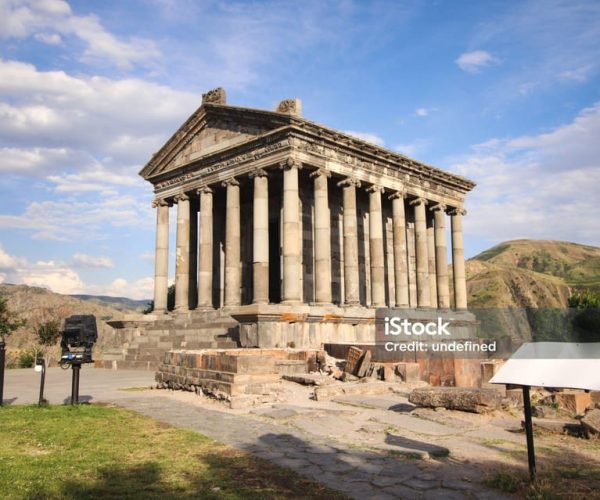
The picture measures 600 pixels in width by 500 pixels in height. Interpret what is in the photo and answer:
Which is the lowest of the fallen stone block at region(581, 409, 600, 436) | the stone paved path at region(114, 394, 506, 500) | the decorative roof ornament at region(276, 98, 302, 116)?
the stone paved path at region(114, 394, 506, 500)

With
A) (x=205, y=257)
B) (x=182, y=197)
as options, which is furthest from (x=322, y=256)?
(x=182, y=197)

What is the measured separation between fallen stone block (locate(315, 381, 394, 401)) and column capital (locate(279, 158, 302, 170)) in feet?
38.0

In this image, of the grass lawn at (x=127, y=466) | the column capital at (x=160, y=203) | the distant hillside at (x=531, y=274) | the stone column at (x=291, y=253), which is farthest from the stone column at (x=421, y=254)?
the distant hillside at (x=531, y=274)

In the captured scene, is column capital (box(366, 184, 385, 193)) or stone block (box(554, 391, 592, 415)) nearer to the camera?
stone block (box(554, 391, 592, 415))

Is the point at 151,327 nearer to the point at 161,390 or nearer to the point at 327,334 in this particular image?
the point at 327,334

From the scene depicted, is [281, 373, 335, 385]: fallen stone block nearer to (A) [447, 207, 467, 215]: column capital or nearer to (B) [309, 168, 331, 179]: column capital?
(B) [309, 168, 331, 179]: column capital

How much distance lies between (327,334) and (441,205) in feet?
43.8

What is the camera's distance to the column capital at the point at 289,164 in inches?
869

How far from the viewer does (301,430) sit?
27.7ft

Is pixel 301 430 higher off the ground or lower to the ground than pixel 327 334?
lower

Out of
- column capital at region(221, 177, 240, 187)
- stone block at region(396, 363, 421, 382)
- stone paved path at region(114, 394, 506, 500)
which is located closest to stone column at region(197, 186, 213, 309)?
column capital at region(221, 177, 240, 187)

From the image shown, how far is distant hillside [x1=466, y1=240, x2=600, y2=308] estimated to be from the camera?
309 feet

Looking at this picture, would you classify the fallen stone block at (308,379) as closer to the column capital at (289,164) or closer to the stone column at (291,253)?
the stone column at (291,253)

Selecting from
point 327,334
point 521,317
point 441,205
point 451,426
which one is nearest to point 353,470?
point 451,426
